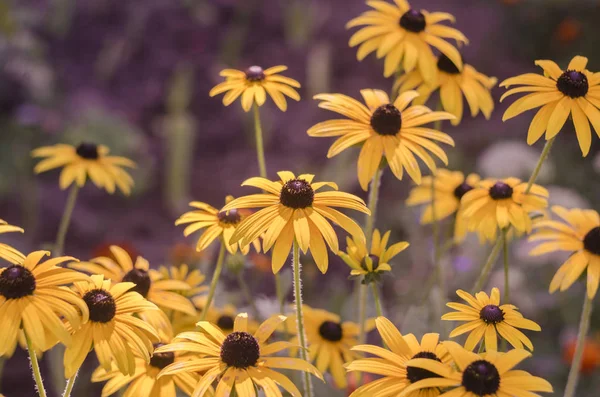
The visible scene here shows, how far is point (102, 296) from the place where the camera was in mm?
790

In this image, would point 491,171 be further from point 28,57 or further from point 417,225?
point 28,57

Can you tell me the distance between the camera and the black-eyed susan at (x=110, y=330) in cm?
74

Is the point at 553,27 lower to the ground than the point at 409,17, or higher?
higher

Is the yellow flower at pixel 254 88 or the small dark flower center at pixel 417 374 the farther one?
the yellow flower at pixel 254 88

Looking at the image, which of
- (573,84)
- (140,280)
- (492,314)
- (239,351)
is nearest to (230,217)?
(140,280)

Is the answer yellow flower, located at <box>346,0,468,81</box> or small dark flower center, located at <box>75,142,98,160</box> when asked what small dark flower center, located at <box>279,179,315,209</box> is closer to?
yellow flower, located at <box>346,0,468,81</box>

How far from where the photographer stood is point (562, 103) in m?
0.91

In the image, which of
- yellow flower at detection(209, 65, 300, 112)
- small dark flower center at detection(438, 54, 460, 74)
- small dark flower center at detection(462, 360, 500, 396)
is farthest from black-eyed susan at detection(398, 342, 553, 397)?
small dark flower center at detection(438, 54, 460, 74)

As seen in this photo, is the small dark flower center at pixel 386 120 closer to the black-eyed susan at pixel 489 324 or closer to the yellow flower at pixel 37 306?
the black-eyed susan at pixel 489 324

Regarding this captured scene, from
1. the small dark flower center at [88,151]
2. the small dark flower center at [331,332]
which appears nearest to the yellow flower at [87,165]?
the small dark flower center at [88,151]

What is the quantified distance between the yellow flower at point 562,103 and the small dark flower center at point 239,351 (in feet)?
1.37

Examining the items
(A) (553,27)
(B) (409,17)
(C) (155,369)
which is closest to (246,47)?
(A) (553,27)

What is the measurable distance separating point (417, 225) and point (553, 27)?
179 centimetres

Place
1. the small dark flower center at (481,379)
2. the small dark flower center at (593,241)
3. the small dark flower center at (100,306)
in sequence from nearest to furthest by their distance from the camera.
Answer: the small dark flower center at (481,379), the small dark flower center at (100,306), the small dark flower center at (593,241)
